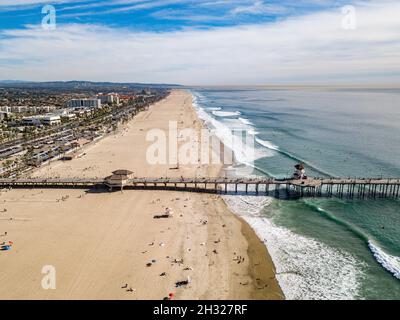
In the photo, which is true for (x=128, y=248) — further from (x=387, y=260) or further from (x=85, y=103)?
(x=85, y=103)

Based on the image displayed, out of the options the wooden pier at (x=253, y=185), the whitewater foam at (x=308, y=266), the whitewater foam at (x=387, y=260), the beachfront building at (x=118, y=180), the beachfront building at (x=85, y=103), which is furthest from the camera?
the beachfront building at (x=85, y=103)

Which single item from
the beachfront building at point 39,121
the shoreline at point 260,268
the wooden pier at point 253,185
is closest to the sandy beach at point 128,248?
the shoreline at point 260,268

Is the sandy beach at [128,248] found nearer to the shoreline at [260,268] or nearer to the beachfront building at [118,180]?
the shoreline at [260,268]
